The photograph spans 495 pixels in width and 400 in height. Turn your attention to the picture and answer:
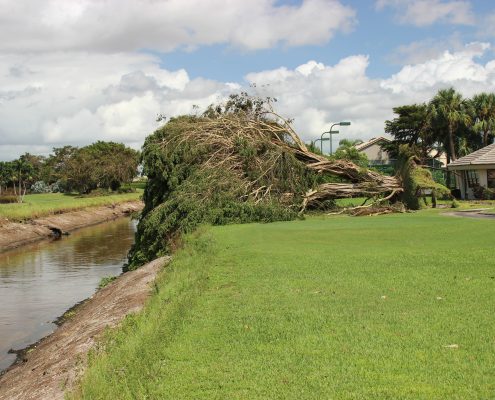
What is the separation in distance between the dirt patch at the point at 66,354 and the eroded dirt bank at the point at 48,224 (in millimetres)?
24774

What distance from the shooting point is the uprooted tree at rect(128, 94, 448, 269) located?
84.8 ft

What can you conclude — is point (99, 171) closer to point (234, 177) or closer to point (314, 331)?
point (234, 177)

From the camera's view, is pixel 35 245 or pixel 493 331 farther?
pixel 35 245

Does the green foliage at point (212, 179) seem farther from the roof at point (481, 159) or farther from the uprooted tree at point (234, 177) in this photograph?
the roof at point (481, 159)

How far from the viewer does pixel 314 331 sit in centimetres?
833

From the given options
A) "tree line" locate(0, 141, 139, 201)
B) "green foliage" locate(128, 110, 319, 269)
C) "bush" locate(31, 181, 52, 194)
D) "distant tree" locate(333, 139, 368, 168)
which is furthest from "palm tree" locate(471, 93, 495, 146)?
"bush" locate(31, 181, 52, 194)

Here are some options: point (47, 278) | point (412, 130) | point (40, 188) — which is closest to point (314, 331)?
point (47, 278)

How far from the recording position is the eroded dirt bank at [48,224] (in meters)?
40.5

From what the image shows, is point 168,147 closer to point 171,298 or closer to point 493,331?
point 171,298

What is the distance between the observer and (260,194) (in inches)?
1136

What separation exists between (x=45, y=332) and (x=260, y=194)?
14102mm

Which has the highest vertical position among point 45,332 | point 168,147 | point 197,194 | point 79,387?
point 168,147

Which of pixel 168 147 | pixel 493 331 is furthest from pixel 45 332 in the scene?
pixel 168 147

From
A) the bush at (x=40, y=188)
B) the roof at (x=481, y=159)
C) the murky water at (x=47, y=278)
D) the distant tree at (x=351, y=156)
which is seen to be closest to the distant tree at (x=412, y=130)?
the distant tree at (x=351, y=156)
